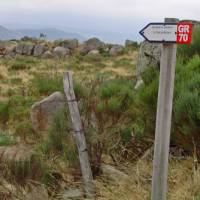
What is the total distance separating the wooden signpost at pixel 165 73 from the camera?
12.4 feet

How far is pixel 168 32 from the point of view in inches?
150

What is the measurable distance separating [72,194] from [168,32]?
2.37 meters

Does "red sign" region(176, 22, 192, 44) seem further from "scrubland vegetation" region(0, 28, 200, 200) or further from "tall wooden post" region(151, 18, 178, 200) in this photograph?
"scrubland vegetation" region(0, 28, 200, 200)

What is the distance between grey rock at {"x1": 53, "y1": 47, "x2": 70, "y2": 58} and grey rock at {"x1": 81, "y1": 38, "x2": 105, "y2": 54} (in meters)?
1.46

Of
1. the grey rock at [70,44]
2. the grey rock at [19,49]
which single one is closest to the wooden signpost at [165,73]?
the grey rock at [19,49]

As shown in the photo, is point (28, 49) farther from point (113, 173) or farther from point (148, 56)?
point (113, 173)

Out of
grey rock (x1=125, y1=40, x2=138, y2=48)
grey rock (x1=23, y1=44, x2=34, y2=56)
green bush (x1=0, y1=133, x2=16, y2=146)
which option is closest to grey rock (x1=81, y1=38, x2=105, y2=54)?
grey rock (x1=125, y1=40, x2=138, y2=48)

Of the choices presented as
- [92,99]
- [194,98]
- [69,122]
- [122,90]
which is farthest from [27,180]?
[122,90]

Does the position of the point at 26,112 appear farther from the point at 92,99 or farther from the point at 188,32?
the point at 188,32

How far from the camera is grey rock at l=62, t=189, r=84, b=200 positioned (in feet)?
17.5

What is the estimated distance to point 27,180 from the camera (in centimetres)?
573

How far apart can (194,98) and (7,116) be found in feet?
29.0

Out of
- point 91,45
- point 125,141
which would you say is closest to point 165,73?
point 125,141

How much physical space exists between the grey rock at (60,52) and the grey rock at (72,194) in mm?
37164
